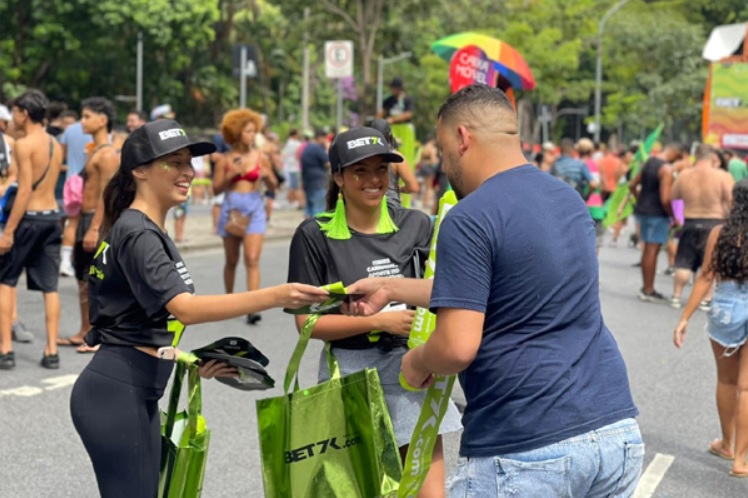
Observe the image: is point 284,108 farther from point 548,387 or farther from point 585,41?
point 548,387

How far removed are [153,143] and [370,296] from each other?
872mm

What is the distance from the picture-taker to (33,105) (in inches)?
295

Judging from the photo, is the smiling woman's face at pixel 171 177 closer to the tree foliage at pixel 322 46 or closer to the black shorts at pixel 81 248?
the black shorts at pixel 81 248

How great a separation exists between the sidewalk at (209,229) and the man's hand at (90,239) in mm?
6947

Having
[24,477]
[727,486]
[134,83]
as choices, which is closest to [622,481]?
[727,486]

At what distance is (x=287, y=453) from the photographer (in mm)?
3115

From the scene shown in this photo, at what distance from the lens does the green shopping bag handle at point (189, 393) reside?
3104 mm

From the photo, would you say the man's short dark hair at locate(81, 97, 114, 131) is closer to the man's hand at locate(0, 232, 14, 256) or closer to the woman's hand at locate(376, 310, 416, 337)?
the man's hand at locate(0, 232, 14, 256)

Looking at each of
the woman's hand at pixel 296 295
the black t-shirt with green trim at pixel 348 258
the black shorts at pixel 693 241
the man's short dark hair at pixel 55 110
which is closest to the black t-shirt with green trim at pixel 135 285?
the woman's hand at pixel 296 295

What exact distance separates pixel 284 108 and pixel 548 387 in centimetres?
4933

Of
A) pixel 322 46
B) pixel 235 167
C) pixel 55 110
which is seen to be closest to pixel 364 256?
pixel 235 167

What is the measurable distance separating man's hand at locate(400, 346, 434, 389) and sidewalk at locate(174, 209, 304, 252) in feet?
40.7

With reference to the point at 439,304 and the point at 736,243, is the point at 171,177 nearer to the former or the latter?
the point at 439,304

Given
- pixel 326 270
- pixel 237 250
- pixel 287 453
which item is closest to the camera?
pixel 287 453
